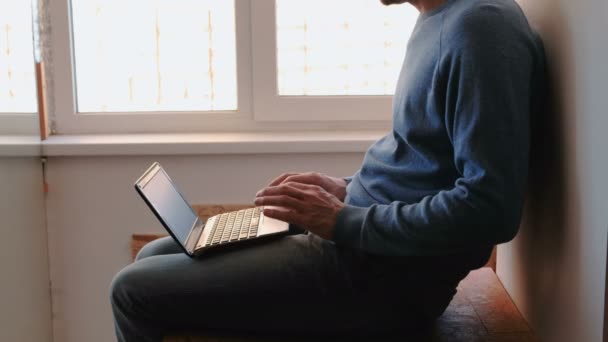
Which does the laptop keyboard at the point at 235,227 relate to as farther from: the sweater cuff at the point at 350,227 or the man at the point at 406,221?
the sweater cuff at the point at 350,227

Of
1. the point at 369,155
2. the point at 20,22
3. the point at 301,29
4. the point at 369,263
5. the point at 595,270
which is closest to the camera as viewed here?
the point at 595,270

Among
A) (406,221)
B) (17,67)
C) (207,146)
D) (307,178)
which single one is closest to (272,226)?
(307,178)

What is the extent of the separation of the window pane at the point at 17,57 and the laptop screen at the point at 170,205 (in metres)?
0.62

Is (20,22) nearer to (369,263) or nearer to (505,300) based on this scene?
(369,263)

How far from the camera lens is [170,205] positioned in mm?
1364

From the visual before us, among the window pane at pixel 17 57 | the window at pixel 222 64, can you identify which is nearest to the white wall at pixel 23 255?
the window pane at pixel 17 57

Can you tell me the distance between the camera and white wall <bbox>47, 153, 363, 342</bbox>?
2.05 metres

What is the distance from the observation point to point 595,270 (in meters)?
0.96

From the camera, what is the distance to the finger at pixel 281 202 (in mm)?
1170

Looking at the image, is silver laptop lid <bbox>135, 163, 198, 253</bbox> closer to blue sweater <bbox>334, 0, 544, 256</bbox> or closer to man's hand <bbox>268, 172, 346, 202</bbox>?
man's hand <bbox>268, 172, 346, 202</bbox>

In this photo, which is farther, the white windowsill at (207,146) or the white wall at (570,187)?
the white windowsill at (207,146)

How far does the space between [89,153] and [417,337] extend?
116 centimetres

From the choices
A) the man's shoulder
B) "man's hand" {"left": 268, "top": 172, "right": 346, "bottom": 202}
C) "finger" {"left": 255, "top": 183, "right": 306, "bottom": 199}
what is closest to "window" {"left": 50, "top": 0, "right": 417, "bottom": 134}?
"man's hand" {"left": 268, "top": 172, "right": 346, "bottom": 202}

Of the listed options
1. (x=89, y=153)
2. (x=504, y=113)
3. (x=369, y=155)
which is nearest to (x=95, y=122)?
(x=89, y=153)
